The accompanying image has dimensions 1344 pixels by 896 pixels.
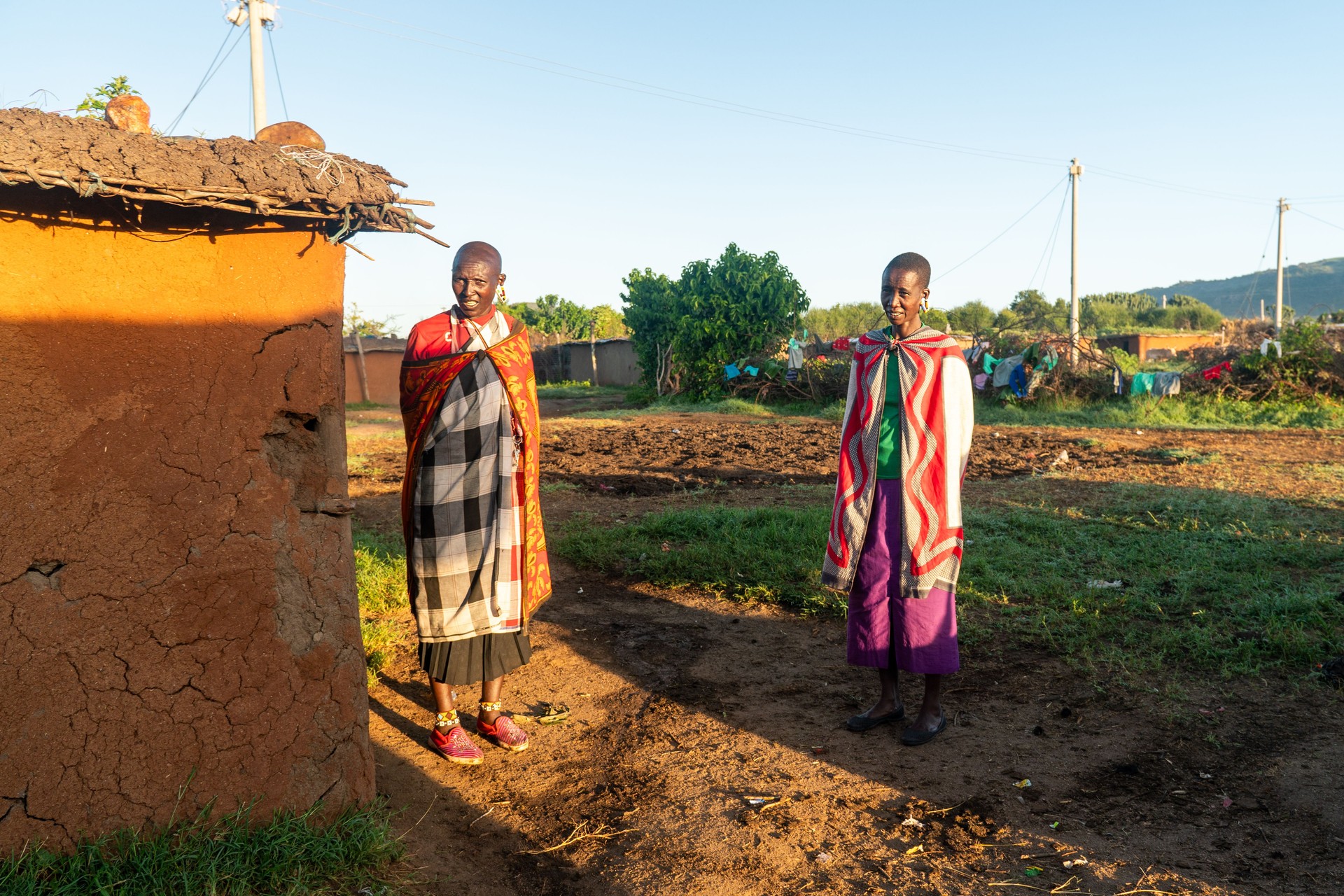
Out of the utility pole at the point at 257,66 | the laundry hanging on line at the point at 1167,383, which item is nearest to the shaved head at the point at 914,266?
the utility pole at the point at 257,66

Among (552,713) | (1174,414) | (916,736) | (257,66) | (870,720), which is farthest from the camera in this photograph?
(1174,414)

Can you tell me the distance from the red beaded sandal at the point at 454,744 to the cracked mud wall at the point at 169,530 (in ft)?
1.58

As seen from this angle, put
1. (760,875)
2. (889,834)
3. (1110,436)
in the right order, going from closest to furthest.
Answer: (760,875) < (889,834) < (1110,436)

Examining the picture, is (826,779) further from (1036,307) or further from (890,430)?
(1036,307)

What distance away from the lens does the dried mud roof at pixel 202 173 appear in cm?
222

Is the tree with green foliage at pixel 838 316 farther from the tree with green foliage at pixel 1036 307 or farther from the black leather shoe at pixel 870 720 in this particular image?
the black leather shoe at pixel 870 720

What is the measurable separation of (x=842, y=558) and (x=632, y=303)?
22.7m

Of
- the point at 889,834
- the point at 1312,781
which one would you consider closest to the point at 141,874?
the point at 889,834

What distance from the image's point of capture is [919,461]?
3439 millimetres

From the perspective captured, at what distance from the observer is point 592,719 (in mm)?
3820

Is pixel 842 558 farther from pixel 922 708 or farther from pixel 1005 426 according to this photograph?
pixel 1005 426

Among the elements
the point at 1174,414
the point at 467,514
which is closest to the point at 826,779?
the point at 467,514

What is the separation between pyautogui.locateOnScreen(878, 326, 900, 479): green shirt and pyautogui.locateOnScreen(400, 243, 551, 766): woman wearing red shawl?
1.39 meters

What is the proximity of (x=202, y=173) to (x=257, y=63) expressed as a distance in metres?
10.6
